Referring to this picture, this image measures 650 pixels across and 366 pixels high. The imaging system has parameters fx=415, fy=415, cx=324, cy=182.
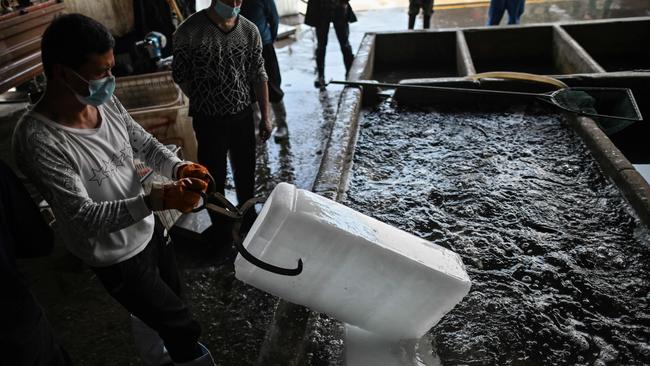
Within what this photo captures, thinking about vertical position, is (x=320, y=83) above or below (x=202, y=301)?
above

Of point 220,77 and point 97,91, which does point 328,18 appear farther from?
point 97,91

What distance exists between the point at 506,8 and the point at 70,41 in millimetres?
7617

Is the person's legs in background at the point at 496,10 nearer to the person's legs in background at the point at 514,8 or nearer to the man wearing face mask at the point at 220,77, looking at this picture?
the person's legs in background at the point at 514,8

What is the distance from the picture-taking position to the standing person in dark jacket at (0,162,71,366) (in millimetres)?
1529

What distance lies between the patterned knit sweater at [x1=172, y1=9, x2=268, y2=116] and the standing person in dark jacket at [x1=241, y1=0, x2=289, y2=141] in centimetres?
199

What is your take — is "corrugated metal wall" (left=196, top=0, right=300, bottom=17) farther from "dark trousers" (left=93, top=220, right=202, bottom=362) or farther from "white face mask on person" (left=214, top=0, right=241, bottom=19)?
"dark trousers" (left=93, top=220, right=202, bottom=362)

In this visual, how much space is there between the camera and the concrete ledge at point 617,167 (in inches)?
98.3

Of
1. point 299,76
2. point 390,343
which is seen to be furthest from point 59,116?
point 299,76

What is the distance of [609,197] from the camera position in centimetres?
274

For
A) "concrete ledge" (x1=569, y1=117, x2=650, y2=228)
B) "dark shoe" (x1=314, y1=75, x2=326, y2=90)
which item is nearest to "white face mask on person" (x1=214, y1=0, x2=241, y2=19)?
"concrete ledge" (x1=569, y1=117, x2=650, y2=228)

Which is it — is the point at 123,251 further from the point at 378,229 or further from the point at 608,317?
the point at 608,317

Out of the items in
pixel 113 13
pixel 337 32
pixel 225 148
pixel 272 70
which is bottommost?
pixel 225 148

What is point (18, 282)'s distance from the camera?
5.14ft

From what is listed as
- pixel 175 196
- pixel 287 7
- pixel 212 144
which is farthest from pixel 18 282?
pixel 287 7
